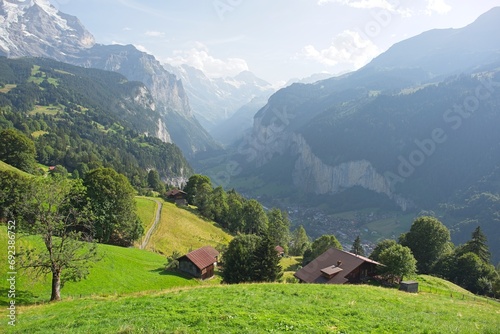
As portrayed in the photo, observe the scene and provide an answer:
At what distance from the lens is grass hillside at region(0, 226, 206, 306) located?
99.3 feet

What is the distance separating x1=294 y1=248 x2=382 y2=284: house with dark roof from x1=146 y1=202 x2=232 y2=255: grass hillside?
109 feet

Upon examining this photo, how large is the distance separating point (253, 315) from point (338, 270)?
1370 inches

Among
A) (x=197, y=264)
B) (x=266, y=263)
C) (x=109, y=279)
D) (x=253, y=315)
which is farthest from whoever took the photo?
(x=197, y=264)

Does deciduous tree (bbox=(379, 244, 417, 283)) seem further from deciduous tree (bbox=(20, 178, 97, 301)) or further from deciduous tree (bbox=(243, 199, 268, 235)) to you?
deciduous tree (bbox=(243, 199, 268, 235))

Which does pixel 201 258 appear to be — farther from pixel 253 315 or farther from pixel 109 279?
pixel 253 315

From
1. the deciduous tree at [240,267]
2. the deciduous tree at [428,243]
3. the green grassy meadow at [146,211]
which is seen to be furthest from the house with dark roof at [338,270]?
the green grassy meadow at [146,211]

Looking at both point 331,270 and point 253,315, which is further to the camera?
point 331,270

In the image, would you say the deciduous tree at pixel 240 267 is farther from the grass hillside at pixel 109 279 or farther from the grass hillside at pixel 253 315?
the grass hillside at pixel 253 315

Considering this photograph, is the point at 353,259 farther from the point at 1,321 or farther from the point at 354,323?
the point at 1,321

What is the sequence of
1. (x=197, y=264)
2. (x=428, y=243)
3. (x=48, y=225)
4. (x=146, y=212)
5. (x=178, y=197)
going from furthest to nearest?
(x=178, y=197), (x=146, y=212), (x=428, y=243), (x=197, y=264), (x=48, y=225)

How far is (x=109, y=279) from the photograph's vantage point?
38.1m

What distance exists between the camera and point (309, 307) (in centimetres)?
2036

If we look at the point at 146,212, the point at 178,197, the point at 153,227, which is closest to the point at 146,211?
the point at 146,212

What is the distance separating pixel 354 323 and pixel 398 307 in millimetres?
7573
